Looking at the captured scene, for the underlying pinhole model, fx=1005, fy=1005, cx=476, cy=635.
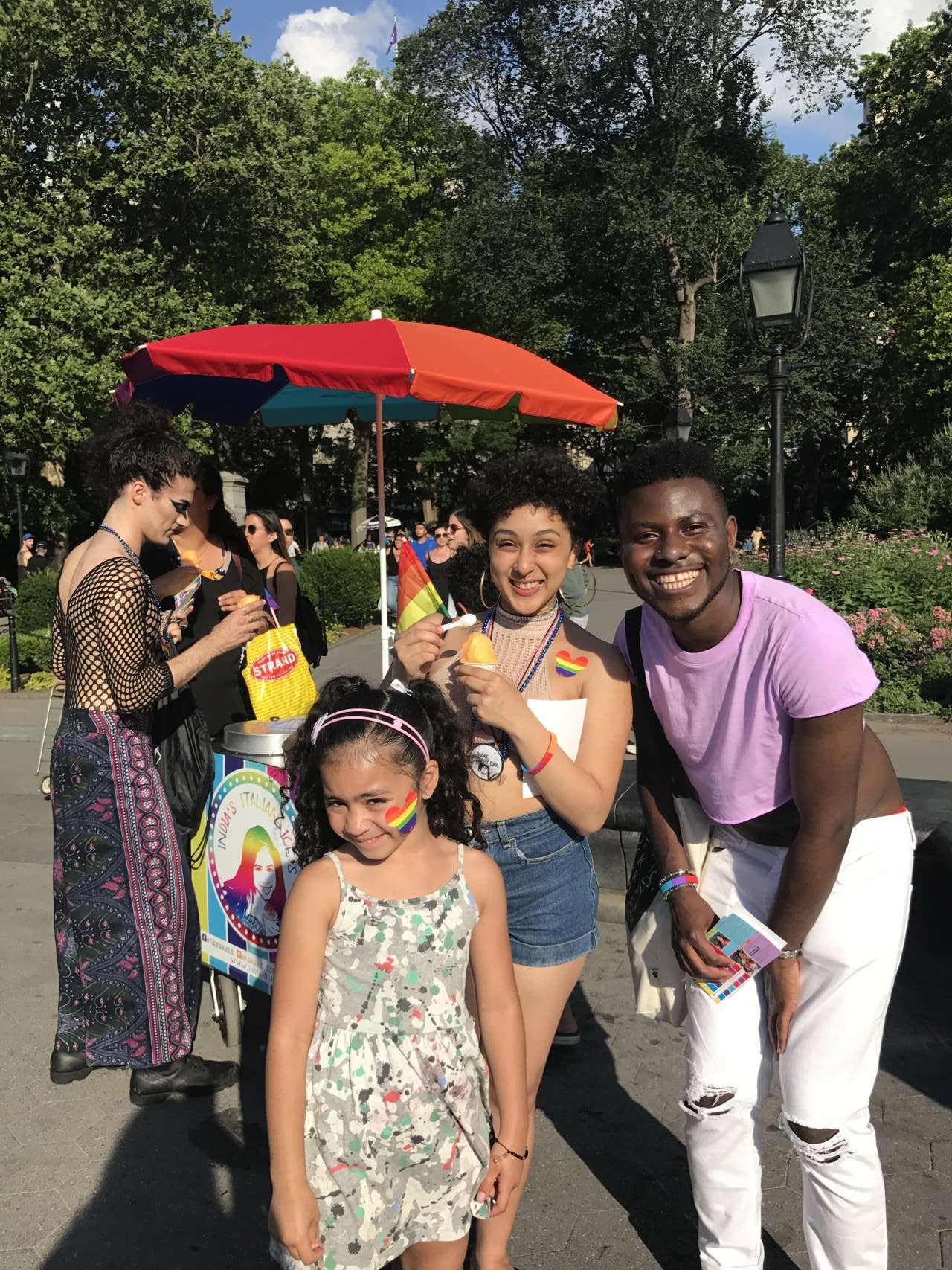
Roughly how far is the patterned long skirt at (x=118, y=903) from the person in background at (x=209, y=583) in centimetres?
75

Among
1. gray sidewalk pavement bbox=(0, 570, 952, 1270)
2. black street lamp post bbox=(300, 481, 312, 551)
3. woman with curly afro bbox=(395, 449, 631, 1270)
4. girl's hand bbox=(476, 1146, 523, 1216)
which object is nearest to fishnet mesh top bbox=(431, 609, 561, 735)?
woman with curly afro bbox=(395, 449, 631, 1270)

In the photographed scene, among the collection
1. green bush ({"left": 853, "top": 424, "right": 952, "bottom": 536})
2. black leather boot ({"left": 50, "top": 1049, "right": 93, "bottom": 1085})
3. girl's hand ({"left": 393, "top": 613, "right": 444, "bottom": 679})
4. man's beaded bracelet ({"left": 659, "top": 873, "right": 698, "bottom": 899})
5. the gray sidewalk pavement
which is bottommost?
the gray sidewalk pavement

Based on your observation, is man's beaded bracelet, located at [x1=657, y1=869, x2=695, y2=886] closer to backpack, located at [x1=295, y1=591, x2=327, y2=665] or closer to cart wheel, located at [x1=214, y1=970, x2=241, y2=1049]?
cart wheel, located at [x1=214, y1=970, x2=241, y2=1049]

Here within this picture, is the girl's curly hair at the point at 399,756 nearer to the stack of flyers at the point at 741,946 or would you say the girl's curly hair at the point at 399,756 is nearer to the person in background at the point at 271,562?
the stack of flyers at the point at 741,946

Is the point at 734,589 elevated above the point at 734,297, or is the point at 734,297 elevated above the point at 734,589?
the point at 734,297

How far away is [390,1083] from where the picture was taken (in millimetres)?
1897

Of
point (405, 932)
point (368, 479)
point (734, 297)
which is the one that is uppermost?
point (734, 297)

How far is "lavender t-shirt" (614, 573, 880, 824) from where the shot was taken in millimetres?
1883

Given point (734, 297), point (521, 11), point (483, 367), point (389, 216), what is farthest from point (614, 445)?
point (483, 367)

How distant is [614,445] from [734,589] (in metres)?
33.8

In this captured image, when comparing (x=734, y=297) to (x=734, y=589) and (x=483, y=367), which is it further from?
(x=734, y=589)

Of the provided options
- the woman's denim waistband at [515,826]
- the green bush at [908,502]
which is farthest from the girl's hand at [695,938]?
the green bush at [908,502]

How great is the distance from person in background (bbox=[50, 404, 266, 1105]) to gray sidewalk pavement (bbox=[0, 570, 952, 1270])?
20 cm

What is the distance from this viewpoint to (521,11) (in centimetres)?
2962
